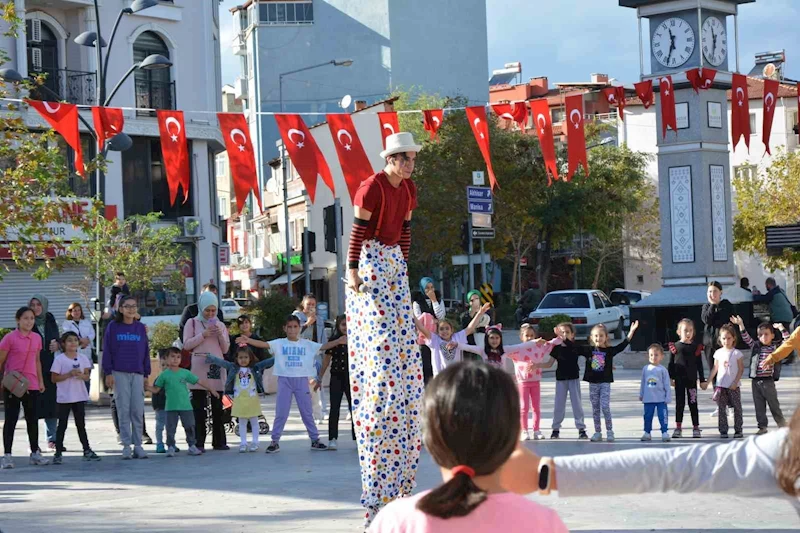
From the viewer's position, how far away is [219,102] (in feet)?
149

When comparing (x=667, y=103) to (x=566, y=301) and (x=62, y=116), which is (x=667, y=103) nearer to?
(x=62, y=116)

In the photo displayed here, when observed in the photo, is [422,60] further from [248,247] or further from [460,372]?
[460,372]

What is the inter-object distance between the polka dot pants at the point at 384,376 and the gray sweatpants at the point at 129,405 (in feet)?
23.3

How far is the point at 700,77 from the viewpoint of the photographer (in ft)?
80.8

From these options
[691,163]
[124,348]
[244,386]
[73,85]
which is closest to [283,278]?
[73,85]

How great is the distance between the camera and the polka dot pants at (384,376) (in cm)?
745

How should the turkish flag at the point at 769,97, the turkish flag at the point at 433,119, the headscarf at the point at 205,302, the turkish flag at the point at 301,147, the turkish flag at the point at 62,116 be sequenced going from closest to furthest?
the headscarf at the point at 205,302 < the turkish flag at the point at 62,116 < the turkish flag at the point at 301,147 < the turkish flag at the point at 433,119 < the turkish flag at the point at 769,97

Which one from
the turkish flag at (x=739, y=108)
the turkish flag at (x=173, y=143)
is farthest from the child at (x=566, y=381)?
the turkish flag at (x=739, y=108)

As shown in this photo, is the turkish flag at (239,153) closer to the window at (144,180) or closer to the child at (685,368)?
the child at (685,368)

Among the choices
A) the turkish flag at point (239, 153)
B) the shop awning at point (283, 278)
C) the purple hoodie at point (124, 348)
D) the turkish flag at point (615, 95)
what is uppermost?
the turkish flag at point (615, 95)

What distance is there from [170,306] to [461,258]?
16243mm

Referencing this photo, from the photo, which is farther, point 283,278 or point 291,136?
point 283,278

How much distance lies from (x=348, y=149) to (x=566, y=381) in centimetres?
532

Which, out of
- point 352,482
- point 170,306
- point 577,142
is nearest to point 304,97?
point 170,306
